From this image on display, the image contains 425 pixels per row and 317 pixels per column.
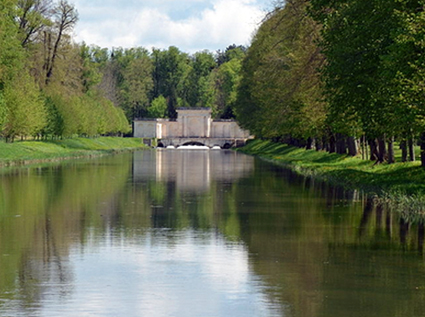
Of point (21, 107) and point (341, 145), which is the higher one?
point (21, 107)

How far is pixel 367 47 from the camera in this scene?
3078 cm

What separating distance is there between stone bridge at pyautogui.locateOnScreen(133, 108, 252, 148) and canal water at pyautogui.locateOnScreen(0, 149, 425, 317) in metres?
143

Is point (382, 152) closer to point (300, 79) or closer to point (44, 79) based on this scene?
point (300, 79)

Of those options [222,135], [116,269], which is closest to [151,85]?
[222,135]

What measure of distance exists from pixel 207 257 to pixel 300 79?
28.4 m

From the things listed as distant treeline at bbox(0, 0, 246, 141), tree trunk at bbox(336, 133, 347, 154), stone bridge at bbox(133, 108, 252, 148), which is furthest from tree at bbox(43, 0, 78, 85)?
stone bridge at bbox(133, 108, 252, 148)

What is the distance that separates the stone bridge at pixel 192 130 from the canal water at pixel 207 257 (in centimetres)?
14265

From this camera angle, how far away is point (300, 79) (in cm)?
4547

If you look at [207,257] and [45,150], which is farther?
[45,150]

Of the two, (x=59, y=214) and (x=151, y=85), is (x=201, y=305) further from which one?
(x=151, y=85)

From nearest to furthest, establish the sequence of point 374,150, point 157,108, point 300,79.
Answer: point 300,79 → point 374,150 → point 157,108

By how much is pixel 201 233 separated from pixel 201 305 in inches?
358

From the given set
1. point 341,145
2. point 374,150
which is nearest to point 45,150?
point 341,145

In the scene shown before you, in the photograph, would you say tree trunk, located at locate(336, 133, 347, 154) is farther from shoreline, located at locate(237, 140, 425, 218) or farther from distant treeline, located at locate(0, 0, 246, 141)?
distant treeline, located at locate(0, 0, 246, 141)
